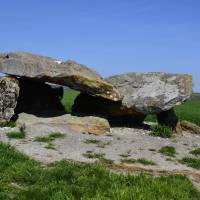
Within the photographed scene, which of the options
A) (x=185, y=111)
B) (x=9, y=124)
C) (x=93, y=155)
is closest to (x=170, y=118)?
(x=9, y=124)

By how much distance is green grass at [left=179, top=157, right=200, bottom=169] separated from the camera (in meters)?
20.2

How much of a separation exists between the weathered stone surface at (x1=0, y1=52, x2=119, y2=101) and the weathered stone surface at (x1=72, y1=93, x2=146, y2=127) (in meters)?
1.09

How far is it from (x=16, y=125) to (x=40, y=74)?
2.80 m

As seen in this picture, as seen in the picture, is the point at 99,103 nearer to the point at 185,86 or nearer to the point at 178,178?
the point at 185,86

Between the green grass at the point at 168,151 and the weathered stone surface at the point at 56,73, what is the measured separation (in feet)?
16.9

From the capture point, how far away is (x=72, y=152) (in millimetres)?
20875

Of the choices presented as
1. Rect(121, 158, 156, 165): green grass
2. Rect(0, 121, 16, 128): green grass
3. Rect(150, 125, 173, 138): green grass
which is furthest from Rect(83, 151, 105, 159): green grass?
Rect(150, 125, 173, 138): green grass

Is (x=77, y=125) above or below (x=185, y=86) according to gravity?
below

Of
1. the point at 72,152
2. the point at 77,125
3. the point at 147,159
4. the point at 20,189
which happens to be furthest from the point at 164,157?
the point at 20,189

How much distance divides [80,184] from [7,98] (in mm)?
12864

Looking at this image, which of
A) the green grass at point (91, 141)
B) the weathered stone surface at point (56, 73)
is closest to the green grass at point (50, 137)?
the green grass at point (91, 141)

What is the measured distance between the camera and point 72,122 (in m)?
26.3

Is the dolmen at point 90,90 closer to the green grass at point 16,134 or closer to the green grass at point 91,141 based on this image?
the green grass at point 16,134

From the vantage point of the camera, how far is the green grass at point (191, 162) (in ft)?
66.2
